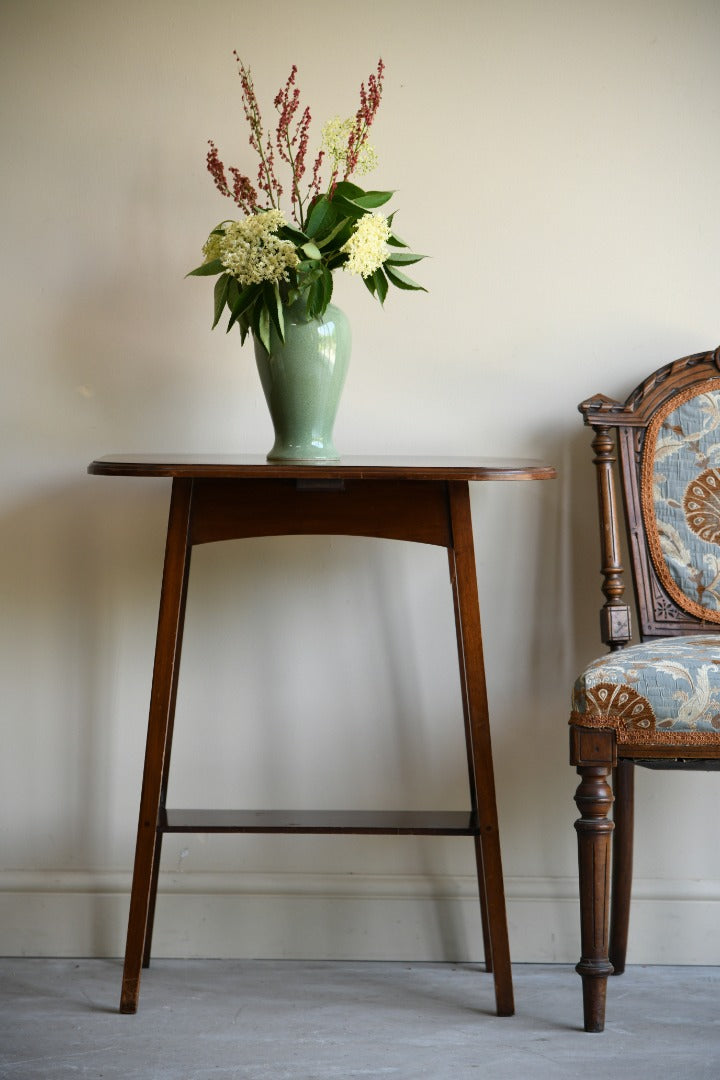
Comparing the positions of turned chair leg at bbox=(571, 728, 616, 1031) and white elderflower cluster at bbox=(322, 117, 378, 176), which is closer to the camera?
turned chair leg at bbox=(571, 728, 616, 1031)

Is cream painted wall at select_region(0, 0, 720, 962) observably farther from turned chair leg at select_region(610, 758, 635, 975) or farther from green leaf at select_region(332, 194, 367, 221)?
green leaf at select_region(332, 194, 367, 221)

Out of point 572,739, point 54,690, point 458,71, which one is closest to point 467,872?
point 572,739

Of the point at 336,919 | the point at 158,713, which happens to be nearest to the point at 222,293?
the point at 158,713

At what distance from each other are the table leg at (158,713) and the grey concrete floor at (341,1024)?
0.10 meters

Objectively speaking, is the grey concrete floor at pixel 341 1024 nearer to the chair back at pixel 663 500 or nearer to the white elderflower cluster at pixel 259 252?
the chair back at pixel 663 500

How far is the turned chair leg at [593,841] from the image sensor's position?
139cm

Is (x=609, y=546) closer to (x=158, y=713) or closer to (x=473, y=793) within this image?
(x=473, y=793)

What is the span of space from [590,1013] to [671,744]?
432 mm

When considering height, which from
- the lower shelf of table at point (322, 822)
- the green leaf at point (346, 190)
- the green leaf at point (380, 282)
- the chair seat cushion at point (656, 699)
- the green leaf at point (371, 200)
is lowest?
the lower shelf of table at point (322, 822)

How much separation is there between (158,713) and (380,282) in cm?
75

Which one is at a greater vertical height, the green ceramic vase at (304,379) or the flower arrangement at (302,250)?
the flower arrangement at (302,250)

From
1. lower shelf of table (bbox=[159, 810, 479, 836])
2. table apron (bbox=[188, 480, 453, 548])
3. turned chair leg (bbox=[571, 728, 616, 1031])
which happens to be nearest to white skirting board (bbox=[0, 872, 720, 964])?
lower shelf of table (bbox=[159, 810, 479, 836])

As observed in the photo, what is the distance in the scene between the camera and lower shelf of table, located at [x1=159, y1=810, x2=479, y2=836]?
152cm

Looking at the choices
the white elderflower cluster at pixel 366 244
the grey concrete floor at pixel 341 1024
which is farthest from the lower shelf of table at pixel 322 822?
the white elderflower cluster at pixel 366 244
